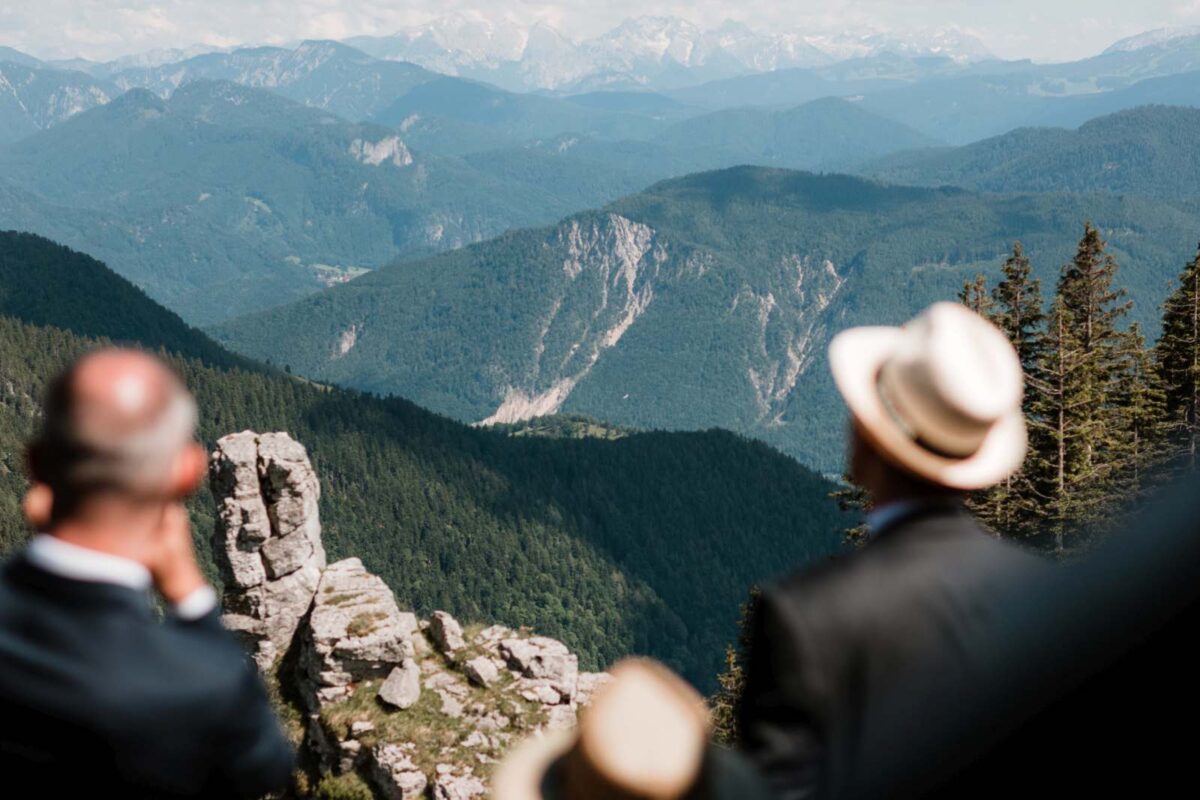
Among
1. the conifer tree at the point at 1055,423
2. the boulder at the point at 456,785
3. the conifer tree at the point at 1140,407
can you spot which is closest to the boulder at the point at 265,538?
the boulder at the point at 456,785

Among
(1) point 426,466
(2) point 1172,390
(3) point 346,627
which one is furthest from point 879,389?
(1) point 426,466

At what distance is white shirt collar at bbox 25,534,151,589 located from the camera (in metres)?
3.30

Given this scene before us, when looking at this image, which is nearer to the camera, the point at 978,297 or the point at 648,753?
the point at 648,753

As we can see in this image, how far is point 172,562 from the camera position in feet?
11.6

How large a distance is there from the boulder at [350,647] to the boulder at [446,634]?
639mm

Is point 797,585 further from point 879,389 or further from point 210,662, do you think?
point 210,662

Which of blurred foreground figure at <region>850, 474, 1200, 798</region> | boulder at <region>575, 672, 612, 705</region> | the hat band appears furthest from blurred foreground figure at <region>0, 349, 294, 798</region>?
boulder at <region>575, 672, 612, 705</region>

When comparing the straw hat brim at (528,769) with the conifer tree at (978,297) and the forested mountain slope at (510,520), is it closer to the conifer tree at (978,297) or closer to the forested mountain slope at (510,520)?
the conifer tree at (978,297)

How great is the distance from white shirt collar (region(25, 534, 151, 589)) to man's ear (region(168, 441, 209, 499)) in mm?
304

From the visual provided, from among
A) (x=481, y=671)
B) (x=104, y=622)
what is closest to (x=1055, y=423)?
(x=481, y=671)

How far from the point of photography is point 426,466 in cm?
17775

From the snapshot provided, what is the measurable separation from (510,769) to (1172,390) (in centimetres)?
3895

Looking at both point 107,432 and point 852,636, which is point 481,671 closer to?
point 107,432

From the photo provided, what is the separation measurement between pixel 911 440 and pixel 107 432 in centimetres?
297
